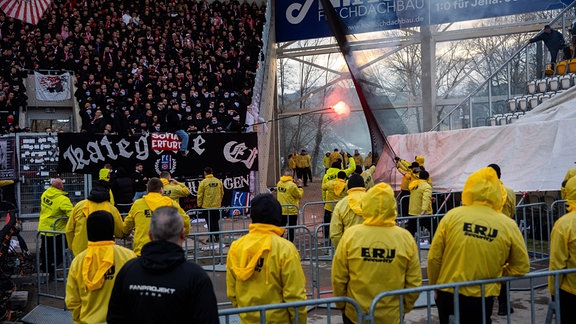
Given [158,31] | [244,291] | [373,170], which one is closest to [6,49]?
[158,31]

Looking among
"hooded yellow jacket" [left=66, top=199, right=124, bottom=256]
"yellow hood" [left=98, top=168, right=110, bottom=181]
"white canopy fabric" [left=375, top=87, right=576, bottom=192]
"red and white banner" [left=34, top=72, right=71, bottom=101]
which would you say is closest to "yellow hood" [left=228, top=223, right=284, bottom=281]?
"hooded yellow jacket" [left=66, top=199, right=124, bottom=256]

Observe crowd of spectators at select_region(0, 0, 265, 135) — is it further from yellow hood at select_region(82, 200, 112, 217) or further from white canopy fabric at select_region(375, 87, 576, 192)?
yellow hood at select_region(82, 200, 112, 217)

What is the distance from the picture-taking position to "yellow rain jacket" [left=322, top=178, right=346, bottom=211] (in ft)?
39.7

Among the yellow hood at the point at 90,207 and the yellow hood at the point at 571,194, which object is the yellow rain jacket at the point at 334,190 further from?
the yellow hood at the point at 571,194

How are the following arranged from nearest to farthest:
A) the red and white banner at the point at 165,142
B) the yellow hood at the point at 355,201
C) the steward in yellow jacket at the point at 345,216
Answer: the yellow hood at the point at 355,201 < the steward in yellow jacket at the point at 345,216 < the red and white banner at the point at 165,142

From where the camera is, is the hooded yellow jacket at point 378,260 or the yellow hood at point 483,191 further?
the yellow hood at point 483,191

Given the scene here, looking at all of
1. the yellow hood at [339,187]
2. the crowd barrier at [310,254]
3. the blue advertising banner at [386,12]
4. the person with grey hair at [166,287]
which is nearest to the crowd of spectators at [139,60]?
the blue advertising banner at [386,12]

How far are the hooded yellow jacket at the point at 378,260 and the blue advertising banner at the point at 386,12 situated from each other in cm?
1830

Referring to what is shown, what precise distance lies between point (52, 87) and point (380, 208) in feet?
60.6

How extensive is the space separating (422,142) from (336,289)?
12.2 m

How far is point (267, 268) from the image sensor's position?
4.55 meters

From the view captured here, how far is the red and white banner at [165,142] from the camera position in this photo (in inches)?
656

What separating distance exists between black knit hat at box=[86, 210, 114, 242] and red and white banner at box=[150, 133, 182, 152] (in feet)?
38.3

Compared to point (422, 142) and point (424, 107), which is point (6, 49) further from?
point (424, 107)
